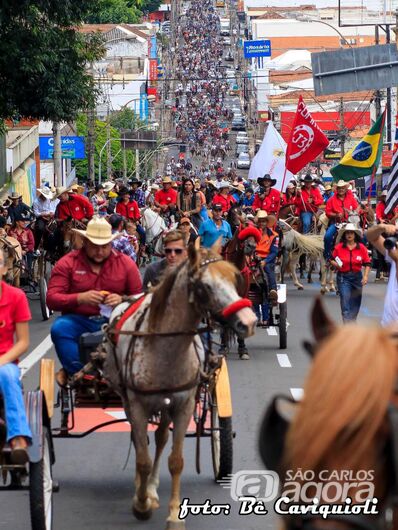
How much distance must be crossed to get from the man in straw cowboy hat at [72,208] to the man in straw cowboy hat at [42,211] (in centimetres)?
63

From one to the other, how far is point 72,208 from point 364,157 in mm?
6985

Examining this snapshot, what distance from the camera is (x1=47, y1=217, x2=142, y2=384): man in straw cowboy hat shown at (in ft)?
33.1

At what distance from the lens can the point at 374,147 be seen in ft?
89.9

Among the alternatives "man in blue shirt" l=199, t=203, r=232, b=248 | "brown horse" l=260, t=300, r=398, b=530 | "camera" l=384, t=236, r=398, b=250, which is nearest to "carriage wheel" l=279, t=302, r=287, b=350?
"man in blue shirt" l=199, t=203, r=232, b=248

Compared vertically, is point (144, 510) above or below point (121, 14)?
below

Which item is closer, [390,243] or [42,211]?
[390,243]

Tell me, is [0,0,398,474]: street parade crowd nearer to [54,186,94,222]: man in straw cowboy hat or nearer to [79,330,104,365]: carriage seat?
[54,186,94,222]: man in straw cowboy hat

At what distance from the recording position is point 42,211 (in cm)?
2511

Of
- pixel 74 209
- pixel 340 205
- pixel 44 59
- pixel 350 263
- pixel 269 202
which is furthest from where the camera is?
pixel 269 202

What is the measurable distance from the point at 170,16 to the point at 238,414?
591ft

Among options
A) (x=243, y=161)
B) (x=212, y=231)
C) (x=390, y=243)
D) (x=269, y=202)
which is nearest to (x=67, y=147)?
(x=269, y=202)

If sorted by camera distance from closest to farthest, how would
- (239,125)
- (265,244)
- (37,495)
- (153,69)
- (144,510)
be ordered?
(37,495) → (144,510) → (265,244) → (153,69) → (239,125)

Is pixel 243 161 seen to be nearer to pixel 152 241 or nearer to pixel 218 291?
pixel 152 241

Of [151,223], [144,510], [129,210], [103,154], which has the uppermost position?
[144,510]
